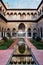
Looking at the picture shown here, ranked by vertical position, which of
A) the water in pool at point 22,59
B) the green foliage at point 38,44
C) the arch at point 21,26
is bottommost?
the water in pool at point 22,59

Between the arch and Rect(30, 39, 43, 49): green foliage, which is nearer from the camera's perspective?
Rect(30, 39, 43, 49): green foliage

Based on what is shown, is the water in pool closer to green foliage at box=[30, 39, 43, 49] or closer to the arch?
green foliage at box=[30, 39, 43, 49]

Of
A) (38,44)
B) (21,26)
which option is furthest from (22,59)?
(21,26)

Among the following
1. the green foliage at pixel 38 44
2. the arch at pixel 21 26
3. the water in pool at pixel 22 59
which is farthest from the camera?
the arch at pixel 21 26

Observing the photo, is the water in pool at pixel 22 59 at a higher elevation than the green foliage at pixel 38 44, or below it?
below

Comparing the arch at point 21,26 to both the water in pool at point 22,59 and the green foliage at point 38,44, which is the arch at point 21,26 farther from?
the water in pool at point 22,59

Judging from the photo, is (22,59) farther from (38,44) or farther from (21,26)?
(21,26)

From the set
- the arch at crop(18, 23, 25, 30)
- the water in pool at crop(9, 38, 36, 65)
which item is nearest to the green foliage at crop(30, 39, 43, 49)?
the water in pool at crop(9, 38, 36, 65)

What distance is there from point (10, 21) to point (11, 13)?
225cm

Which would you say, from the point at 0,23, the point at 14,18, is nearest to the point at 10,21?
the point at 14,18

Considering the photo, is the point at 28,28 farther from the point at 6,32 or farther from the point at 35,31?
the point at 6,32

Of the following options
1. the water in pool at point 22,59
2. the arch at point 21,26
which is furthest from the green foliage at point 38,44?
the arch at point 21,26

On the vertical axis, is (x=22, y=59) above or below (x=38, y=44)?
below

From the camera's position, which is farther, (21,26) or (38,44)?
(21,26)
